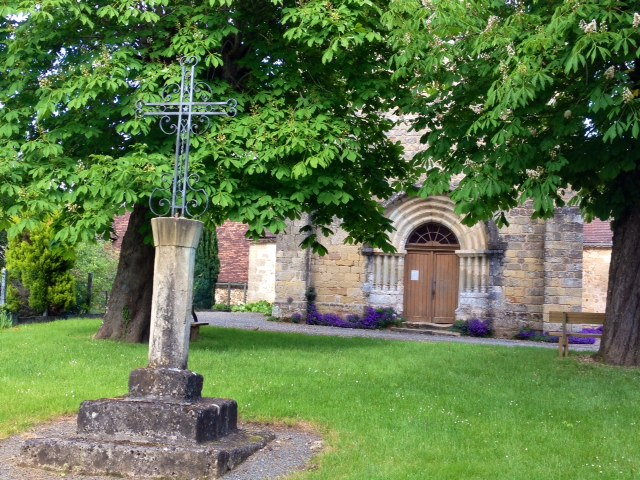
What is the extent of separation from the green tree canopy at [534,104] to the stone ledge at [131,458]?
4.74 metres

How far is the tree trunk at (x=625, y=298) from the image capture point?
37.0 ft

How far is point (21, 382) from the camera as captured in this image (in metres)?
9.02

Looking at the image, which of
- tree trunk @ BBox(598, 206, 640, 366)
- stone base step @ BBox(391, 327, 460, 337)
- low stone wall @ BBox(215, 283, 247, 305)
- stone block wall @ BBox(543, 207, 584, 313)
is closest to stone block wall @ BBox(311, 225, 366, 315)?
stone base step @ BBox(391, 327, 460, 337)

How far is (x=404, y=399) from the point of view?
27.3 feet

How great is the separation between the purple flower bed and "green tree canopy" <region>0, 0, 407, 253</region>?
8146mm

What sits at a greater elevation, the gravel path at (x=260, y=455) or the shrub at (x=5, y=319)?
the shrub at (x=5, y=319)

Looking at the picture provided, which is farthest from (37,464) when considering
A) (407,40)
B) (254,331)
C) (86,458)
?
(254,331)

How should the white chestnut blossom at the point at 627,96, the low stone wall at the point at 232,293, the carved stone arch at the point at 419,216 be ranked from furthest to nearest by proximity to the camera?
the low stone wall at the point at 232,293 → the carved stone arch at the point at 419,216 → the white chestnut blossom at the point at 627,96

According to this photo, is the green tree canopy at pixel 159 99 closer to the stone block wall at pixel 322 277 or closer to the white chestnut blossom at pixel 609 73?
the white chestnut blossom at pixel 609 73

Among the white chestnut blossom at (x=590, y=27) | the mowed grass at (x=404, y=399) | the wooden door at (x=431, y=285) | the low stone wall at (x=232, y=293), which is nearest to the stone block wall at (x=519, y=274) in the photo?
the wooden door at (x=431, y=285)

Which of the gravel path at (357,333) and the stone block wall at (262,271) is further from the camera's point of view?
the stone block wall at (262,271)

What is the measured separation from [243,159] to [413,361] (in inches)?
163

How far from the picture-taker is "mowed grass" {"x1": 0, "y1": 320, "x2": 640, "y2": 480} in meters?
5.99

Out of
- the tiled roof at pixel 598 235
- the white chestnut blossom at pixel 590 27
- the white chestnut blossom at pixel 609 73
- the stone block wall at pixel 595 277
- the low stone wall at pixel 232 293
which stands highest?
the white chestnut blossom at pixel 590 27
